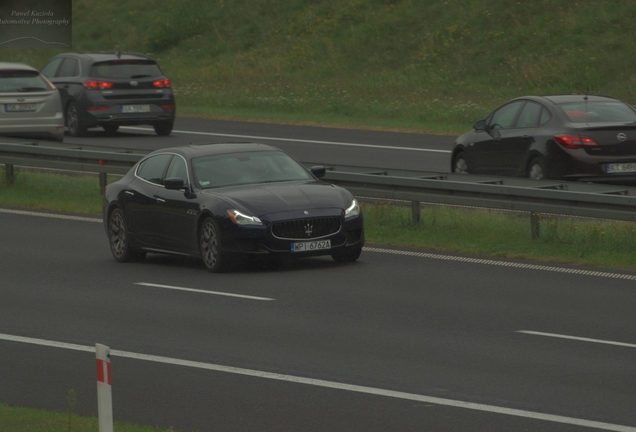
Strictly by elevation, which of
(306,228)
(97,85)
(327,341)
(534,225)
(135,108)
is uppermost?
(97,85)

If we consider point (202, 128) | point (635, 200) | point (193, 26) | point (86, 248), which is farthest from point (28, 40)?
point (635, 200)

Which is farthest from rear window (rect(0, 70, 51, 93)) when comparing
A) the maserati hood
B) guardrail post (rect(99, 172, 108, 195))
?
the maserati hood

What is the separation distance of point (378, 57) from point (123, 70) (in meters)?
15.1

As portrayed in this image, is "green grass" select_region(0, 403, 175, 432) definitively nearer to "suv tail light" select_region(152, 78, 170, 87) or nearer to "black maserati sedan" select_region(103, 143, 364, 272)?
"black maserati sedan" select_region(103, 143, 364, 272)

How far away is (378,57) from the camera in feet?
150

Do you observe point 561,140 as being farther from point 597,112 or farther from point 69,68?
point 69,68

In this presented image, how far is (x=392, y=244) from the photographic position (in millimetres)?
17328

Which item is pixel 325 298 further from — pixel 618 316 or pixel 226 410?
pixel 226 410

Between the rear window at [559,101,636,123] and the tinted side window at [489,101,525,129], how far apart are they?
1050 mm

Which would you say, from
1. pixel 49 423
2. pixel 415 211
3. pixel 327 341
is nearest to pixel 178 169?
pixel 415 211

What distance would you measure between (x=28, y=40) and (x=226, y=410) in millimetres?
52733

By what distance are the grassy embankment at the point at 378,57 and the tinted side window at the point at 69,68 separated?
222 inches

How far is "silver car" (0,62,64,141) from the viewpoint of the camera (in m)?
27.4

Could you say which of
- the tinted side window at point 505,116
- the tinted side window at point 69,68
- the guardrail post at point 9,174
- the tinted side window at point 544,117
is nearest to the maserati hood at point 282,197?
the tinted side window at point 544,117
